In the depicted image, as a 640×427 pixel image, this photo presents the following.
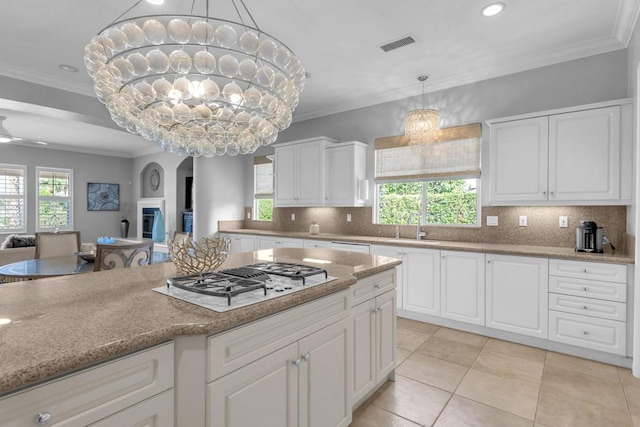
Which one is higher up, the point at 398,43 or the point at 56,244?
the point at 398,43

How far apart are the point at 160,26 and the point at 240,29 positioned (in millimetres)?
1661

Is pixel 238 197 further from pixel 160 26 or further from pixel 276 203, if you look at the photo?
pixel 160 26

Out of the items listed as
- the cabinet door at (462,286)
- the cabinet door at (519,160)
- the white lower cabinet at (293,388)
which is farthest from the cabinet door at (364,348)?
the cabinet door at (519,160)

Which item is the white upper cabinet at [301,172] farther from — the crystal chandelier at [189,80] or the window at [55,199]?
the window at [55,199]

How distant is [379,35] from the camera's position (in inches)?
119

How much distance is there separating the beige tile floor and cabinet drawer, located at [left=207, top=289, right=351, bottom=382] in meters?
0.86

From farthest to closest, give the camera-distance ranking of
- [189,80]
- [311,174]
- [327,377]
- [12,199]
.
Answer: [12,199] → [311,174] → [189,80] → [327,377]

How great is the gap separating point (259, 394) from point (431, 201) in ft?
11.5

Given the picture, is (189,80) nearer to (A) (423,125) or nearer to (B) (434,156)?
(A) (423,125)

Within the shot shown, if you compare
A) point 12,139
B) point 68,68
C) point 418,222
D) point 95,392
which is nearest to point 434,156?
point 418,222

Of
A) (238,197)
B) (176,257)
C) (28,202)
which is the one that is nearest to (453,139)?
(176,257)

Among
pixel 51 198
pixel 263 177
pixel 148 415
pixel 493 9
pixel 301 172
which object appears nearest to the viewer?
pixel 148 415

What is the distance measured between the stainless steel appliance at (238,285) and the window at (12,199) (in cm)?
849

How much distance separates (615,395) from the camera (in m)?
2.25
